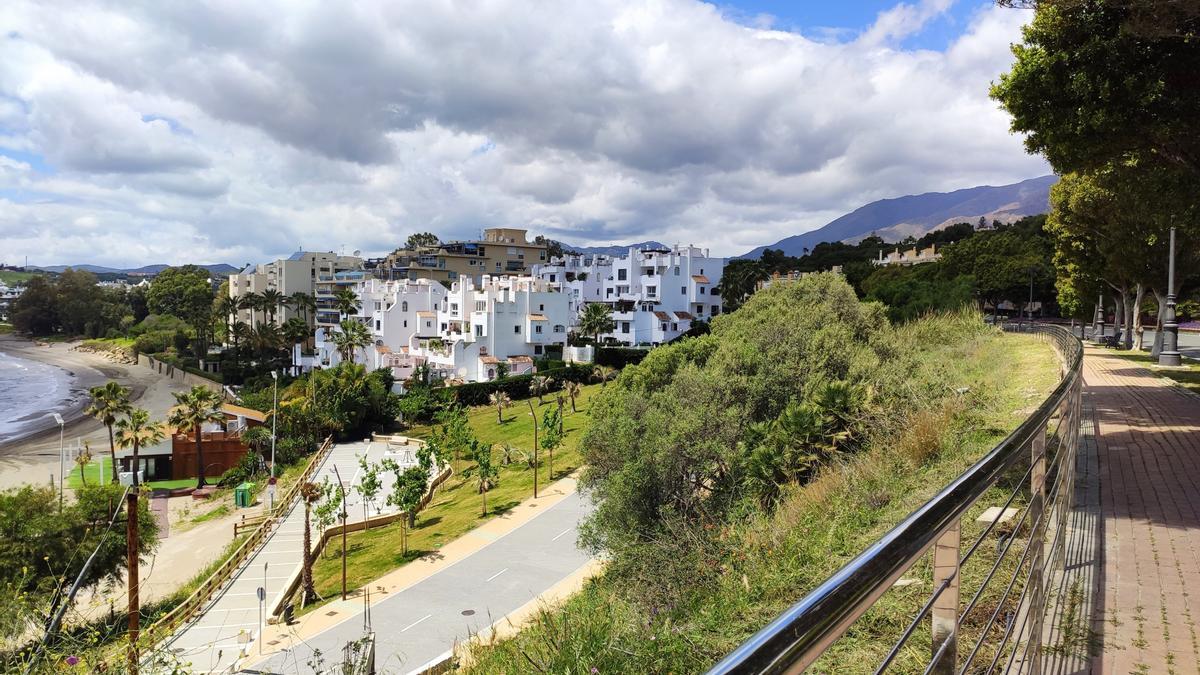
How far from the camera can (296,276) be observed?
98.6m

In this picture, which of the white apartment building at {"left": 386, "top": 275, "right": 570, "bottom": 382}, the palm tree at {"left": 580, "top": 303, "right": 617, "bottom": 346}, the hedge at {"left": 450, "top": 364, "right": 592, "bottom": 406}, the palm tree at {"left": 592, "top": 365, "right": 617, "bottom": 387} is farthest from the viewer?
the palm tree at {"left": 580, "top": 303, "right": 617, "bottom": 346}

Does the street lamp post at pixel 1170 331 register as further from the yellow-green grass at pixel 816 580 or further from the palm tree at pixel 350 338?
the palm tree at pixel 350 338

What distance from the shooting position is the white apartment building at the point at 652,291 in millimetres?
64812

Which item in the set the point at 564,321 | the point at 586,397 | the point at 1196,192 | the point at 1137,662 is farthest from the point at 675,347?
the point at 564,321

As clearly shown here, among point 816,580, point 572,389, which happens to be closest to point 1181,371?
point 816,580

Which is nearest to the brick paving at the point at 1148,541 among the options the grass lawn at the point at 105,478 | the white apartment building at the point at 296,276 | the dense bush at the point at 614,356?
the grass lawn at the point at 105,478

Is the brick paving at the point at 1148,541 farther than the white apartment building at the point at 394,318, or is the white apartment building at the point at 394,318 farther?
the white apartment building at the point at 394,318

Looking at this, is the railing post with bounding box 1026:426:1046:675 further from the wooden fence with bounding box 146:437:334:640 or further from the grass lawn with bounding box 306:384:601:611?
the grass lawn with bounding box 306:384:601:611

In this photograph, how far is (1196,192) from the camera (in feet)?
36.7

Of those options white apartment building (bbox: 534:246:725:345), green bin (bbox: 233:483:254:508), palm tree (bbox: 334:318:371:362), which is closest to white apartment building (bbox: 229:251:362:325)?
palm tree (bbox: 334:318:371:362)

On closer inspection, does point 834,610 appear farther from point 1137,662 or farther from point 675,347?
point 675,347

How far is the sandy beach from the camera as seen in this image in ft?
140

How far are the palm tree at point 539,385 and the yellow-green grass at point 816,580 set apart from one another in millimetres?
39946

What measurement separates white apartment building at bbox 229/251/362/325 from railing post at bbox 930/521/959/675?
97.5 meters
